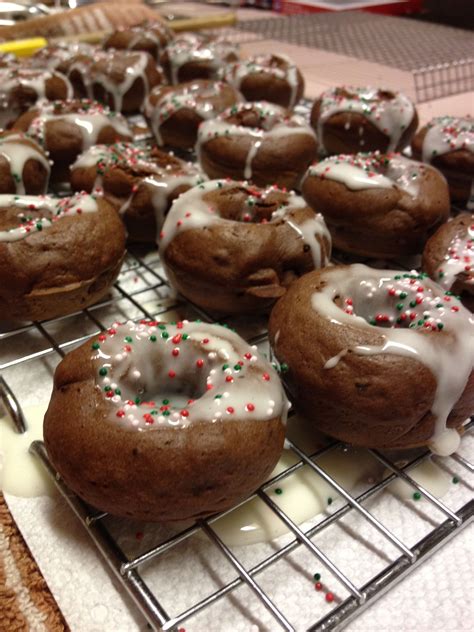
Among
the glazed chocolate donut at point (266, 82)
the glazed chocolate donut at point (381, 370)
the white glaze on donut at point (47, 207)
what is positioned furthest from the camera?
the glazed chocolate donut at point (266, 82)

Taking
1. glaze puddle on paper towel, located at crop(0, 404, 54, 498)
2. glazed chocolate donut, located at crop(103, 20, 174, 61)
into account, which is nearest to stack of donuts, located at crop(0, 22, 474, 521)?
glaze puddle on paper towel, located at crop(0, 404, 54, 498)

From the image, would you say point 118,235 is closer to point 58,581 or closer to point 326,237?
point 326,237

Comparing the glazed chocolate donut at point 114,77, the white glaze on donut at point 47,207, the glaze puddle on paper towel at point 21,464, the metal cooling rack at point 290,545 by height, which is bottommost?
the glaze puddle on paper towel at point 21,464

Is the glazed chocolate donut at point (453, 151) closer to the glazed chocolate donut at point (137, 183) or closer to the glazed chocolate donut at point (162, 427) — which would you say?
the glazed chocolate donut at point (137, 183)

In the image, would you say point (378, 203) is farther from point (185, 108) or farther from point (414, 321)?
point (185, 108)

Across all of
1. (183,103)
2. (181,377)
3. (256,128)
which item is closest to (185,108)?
(183,103)

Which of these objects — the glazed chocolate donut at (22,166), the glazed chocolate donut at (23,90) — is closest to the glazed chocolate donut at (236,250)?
the glazed chocolate donut at (22,166)

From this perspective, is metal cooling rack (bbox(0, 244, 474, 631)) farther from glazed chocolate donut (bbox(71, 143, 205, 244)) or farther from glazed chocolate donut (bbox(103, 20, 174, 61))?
glazed chocolate donut (bbox(103, 20, 174, 61))
